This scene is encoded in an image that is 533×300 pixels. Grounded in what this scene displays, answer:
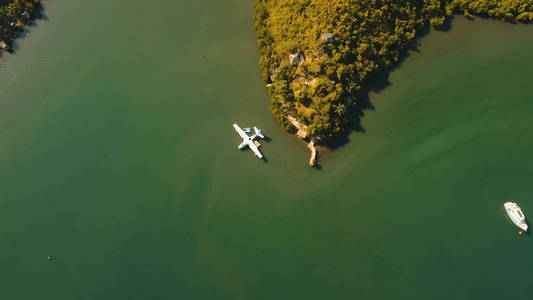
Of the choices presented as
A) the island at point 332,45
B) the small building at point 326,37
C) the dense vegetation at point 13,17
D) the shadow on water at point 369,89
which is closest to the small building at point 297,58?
the island at point 332,45

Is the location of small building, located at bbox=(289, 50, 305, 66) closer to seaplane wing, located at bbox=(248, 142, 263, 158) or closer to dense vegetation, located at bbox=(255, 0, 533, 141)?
dense vegetation, located at bbox=(255, 0, 533, 141)

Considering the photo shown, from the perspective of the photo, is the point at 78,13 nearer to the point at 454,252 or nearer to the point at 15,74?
the point at 15,74

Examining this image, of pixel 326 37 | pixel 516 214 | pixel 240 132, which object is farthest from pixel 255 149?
pixel 516 214

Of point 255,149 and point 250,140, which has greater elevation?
point 250,140

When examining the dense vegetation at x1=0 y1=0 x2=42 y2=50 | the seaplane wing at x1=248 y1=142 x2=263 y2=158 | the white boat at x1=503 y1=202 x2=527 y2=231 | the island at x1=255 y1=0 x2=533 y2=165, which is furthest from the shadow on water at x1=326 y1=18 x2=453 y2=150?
the dense vegetation at x1=0 y1=0 x2=42 y2=50

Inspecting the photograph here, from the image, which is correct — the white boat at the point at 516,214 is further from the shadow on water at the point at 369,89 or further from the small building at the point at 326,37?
the small building at the point at 326,37

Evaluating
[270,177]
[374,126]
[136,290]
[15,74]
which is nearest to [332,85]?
[374,126]

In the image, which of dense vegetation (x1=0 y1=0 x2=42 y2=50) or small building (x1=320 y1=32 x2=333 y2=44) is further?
dense vegetation (x1=0 y1=0 x2=42 y2=50)

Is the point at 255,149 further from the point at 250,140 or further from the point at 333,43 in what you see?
the point at 333,43
